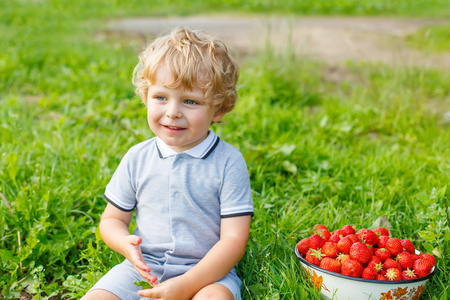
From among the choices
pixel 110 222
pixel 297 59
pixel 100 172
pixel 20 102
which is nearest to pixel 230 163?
pixel 110 222

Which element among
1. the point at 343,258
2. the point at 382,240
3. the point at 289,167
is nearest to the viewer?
the point at 343,258

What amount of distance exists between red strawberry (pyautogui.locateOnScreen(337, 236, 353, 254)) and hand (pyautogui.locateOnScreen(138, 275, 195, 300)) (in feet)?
1.88

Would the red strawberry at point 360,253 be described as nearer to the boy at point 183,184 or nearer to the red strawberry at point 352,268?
the red strawberry at point 352,268

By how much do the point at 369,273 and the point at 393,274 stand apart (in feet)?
0.27

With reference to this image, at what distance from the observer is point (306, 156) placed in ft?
9.62

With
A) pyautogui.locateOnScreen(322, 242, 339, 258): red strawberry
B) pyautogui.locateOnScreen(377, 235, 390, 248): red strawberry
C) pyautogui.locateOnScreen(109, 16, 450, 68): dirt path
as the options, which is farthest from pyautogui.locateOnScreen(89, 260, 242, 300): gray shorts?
pyautogui.locateOnScreen(109, 16, 450, 68): dirt path

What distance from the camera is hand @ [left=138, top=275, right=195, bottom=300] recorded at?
1610 mm

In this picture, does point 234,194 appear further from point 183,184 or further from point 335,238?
point 335,238

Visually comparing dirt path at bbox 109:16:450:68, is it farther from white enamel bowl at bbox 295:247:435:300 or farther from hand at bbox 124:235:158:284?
hand at bbox 124:235:158:284

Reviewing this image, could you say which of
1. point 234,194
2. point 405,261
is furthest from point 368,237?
point 234,194

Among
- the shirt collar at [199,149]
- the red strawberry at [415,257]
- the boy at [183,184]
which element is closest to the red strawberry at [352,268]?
the red strawberry at [415,257]

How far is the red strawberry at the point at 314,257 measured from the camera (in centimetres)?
177

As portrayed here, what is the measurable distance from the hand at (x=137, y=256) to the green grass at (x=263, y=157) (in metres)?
0.36

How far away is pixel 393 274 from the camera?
1646 mm
